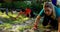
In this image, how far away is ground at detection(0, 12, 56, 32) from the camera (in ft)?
4.77

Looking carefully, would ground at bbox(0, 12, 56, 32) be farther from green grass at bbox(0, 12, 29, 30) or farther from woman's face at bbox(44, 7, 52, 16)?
woman's face at bbox(44, 7, 52, 16)

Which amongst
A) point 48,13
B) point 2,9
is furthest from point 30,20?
point 2,9

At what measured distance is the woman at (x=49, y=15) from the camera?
1404 millimetres

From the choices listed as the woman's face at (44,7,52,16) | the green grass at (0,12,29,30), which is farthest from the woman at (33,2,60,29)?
the green grass at (0,12,29,30)

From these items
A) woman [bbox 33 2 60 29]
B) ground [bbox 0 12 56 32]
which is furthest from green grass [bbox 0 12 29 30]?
woman [bbox 33 2 60 29]

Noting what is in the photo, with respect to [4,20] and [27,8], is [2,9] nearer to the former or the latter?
[4,20]

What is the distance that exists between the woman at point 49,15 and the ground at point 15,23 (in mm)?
50

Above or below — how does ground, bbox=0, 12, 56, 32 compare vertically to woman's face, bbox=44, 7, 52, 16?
below

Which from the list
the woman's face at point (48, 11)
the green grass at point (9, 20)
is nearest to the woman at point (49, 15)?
the woman's face at point (48, 11)

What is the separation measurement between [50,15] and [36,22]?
0.14 metres

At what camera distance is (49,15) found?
1440 mm

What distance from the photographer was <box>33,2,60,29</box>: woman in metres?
1.40

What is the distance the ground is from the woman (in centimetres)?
5

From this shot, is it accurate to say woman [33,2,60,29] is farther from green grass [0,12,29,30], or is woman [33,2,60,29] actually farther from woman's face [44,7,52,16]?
green grass [0,12,29,30]
